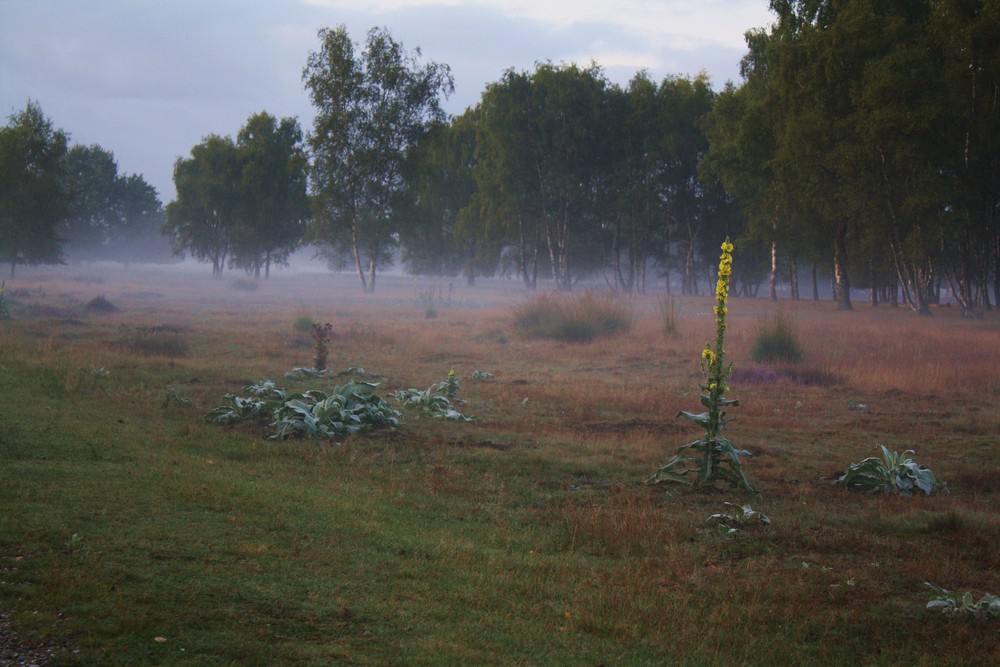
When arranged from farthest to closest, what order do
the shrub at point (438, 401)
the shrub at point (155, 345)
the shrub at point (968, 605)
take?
the shrub at point (155, 345) < the shrub at point (438, 401) < the shrub at point (968, 605)

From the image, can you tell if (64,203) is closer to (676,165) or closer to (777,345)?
(676,165)

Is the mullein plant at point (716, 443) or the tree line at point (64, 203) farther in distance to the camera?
the tree line at point (64, 203)

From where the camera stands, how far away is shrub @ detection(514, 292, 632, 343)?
26.9 metres

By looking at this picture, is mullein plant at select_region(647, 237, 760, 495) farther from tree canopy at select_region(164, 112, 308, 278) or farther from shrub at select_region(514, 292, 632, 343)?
tree canopy at select_region(164, 112, 308, 278)

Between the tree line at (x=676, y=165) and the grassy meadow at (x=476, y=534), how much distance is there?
20405 millimetres

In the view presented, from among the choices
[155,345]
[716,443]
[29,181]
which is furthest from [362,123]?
[716,443]

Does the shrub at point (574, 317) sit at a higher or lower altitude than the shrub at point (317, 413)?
higher

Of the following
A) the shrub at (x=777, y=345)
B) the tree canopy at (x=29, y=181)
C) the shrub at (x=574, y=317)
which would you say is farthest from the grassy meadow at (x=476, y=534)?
the tree canopy at (x=29, y=181)

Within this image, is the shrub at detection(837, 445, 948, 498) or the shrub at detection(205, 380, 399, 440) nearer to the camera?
the shrub at detection(837, 445, 948, 498)

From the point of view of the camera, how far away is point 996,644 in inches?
188

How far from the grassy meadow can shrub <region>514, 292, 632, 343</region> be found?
432 inches

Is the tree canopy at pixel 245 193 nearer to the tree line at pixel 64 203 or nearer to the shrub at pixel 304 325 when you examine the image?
the tree line at pixel 64 203

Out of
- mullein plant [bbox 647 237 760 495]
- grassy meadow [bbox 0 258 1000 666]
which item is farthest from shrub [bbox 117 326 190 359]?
mullein plant [bbox 647 237 760 495]

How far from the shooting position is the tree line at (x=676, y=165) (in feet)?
105
